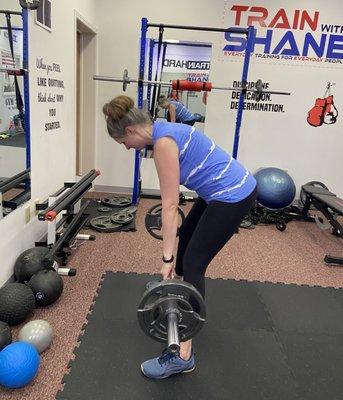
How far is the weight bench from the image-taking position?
295 cm

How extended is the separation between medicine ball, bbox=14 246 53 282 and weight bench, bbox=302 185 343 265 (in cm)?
221

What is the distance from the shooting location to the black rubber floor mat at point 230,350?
158 centimetres

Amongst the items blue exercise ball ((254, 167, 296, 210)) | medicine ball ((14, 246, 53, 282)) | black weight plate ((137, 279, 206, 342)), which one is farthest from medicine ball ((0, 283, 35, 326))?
blue exercise ball ((254, 167, 296, 210))

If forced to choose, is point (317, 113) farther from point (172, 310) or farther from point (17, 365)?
point (17, 365)

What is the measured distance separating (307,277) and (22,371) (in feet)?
6.81

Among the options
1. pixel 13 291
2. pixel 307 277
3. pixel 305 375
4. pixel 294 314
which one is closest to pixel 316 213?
pixel 307 277

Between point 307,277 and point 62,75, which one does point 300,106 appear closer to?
point 307,277

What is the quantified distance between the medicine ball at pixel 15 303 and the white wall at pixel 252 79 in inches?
107

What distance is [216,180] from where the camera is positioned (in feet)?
4.68

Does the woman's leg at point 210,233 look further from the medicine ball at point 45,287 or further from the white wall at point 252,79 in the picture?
the white wall at point 252,79

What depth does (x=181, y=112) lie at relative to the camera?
3.94m

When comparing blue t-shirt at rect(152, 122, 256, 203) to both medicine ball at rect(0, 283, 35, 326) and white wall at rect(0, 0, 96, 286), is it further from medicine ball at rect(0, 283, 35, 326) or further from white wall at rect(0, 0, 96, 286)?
white wall at rect(0, 0, 96, 286)

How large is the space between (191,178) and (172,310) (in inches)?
20.2

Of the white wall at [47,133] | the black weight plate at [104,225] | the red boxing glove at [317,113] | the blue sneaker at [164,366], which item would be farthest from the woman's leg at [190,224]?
the red boxing glove at [317,113]
